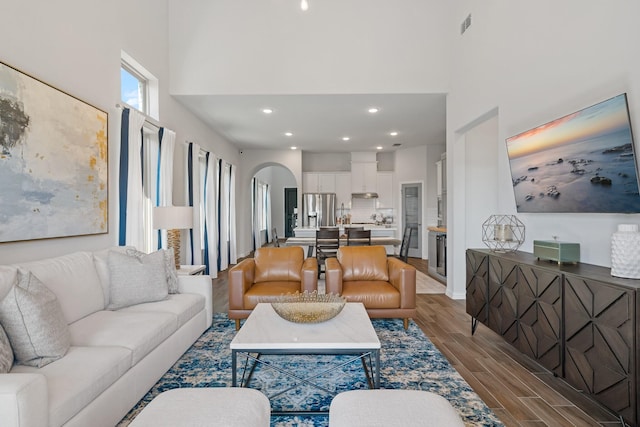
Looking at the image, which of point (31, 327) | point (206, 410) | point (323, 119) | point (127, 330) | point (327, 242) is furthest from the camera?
point (323, 119)

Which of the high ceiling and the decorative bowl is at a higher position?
the high ceiling

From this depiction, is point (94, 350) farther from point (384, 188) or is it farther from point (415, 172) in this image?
point (384, 188)

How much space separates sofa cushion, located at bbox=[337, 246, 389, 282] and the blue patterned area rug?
32.5 inches

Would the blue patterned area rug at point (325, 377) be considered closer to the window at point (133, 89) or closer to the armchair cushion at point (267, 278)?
the armchair cushion at point (267, 278)

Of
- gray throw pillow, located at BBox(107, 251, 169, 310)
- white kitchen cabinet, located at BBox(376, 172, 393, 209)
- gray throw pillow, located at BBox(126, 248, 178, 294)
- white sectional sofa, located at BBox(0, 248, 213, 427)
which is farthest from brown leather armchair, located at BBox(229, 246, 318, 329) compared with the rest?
white kitchen cabinet, located at BBox(376, 172, 393, 209)

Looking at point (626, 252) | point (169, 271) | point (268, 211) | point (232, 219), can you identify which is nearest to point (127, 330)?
point (169, 271)

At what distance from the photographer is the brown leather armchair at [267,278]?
11.5ft

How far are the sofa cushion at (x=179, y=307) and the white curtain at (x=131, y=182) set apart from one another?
3.43ft

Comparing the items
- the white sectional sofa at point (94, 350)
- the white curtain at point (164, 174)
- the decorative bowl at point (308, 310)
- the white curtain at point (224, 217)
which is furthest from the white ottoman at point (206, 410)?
the white curtain at point (224, 217)

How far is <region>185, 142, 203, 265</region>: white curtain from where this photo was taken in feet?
18.1

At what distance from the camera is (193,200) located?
5.55 meters

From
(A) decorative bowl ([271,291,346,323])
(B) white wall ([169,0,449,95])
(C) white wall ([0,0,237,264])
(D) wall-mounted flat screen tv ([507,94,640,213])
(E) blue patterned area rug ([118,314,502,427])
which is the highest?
(B) white wall ([169,0,449,95])

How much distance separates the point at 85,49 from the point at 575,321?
4499 millimetres

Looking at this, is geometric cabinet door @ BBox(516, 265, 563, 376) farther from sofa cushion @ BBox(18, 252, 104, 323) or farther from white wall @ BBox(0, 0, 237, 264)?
white wall @ BBox(0, 0, 237, 264)
